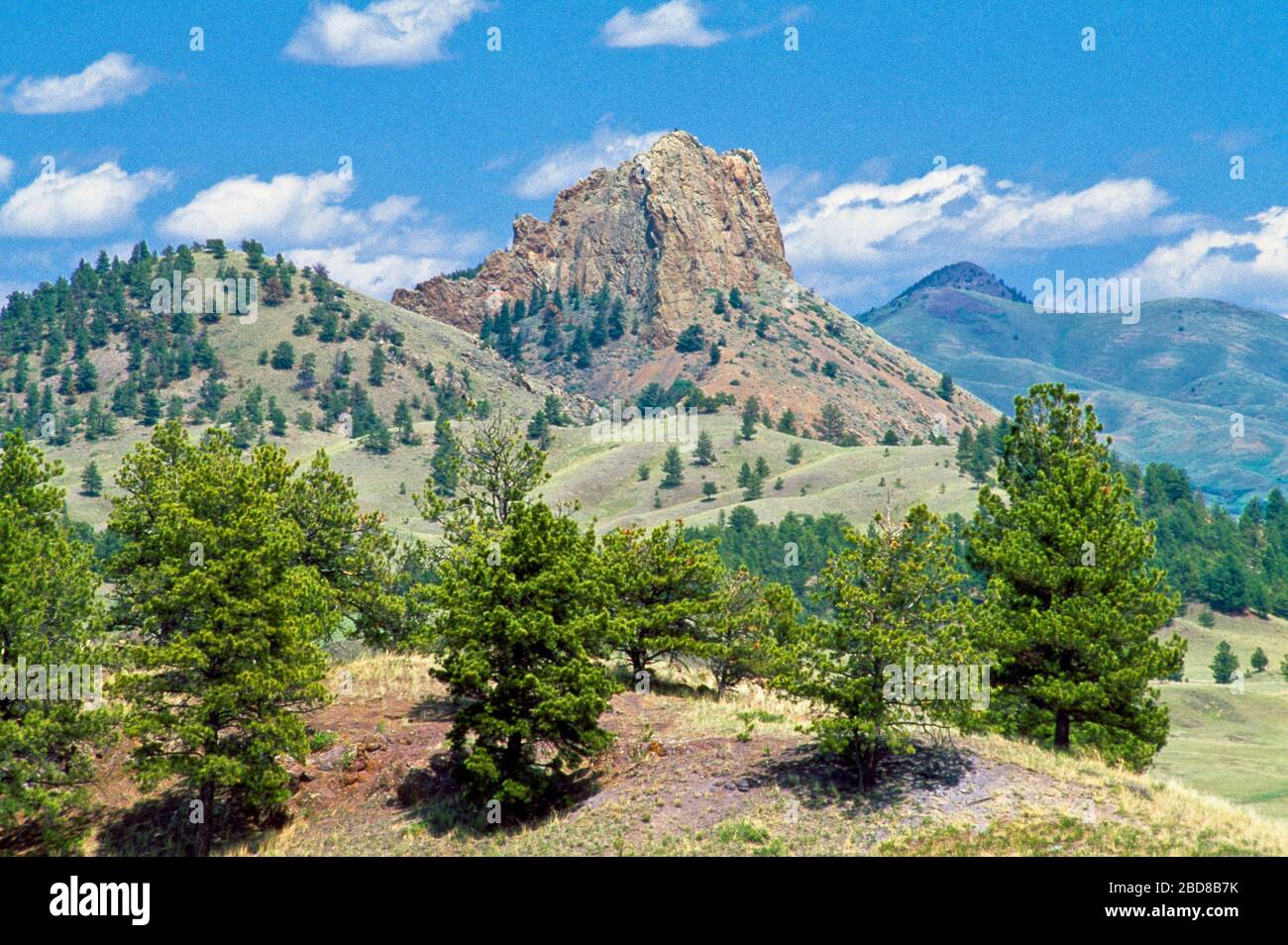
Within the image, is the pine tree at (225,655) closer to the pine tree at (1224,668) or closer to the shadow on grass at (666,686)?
the shadow on grass at (666,686)

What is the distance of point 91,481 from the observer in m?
→ 174

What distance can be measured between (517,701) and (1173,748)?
214 feet

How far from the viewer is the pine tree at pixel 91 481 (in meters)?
173

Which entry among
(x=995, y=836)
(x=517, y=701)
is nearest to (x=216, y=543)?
(x=517, y=701)

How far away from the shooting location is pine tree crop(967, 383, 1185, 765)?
35.3 meters

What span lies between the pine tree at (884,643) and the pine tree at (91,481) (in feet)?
545

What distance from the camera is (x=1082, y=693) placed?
1383 inches

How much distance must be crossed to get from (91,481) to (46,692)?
158478 millimetres

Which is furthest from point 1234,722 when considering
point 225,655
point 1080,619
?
point 225,655

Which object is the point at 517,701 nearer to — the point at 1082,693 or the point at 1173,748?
the point at 1082,693

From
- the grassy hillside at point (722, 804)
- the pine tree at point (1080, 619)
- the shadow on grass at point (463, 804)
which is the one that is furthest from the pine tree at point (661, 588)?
the pine tree at point (1080, 619)

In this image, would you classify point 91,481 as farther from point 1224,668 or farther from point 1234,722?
point 1234,722

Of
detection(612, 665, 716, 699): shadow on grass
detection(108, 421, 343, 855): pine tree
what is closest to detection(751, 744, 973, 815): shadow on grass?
detection(612, 665, 716, 699): shadow on grass

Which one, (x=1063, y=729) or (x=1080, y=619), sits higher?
(x=1080, y=619)
